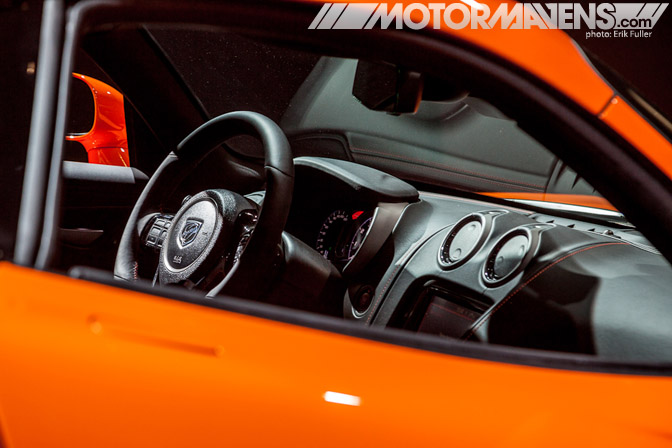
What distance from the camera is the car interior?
74 centimetres

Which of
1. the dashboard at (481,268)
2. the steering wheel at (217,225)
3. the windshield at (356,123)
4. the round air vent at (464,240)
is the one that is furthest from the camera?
the windshield at (356,123)

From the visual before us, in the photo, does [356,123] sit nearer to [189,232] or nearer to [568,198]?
[568,198]

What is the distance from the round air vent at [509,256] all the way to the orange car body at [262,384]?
457 millimetres

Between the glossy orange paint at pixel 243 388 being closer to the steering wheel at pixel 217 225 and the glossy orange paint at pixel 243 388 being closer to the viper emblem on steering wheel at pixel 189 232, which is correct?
the steering wheel at pixel 217 225

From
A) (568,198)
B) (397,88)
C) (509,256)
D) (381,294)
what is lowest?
(381,294)

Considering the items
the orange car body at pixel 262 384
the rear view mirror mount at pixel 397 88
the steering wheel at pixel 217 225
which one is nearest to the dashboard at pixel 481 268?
the orange car body at pixel 262 384

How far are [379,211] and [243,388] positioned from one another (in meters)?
0.98

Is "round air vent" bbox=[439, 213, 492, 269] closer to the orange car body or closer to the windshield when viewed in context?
the orange car body

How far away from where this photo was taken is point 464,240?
1.35 meters

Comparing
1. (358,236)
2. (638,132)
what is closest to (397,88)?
(638,132)

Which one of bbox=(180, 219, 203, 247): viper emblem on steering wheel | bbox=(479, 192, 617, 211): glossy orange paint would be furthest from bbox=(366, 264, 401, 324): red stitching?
bbox=(479, 192, 617, 211): glossy orange paint

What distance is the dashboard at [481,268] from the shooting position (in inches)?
35.5

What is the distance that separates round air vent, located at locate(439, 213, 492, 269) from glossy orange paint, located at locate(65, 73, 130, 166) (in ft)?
5.71

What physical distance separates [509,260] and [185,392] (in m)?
0.81
